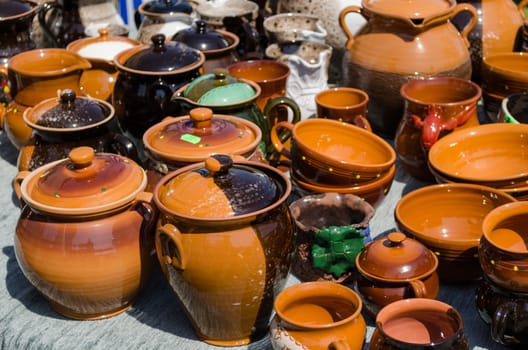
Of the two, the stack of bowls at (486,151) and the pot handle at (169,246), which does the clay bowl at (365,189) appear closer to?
the stack of bowls at (486,151)

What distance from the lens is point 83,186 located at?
212 cm

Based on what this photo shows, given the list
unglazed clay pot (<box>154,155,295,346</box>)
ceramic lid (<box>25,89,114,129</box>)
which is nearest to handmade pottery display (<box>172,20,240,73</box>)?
ceramic lid (<box>25,89,114,129</box>)

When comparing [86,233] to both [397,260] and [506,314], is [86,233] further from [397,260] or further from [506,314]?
[506,314]

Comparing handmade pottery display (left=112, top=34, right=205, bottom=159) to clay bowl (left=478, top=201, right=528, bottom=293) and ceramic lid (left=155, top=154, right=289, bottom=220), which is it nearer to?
ceramic lid (left=155, top=154, right=289, bottom=220)

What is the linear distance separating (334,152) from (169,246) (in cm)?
94

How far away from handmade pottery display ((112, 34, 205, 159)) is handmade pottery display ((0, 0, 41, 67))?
3.23 feet

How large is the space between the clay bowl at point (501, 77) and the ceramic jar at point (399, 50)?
0.10 m

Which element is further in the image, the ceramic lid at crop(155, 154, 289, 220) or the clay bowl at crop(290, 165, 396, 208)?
the clay bowl at crop(290, 165, 396, 208)

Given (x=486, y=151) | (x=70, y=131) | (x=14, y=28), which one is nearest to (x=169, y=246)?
(x=70, y=131)

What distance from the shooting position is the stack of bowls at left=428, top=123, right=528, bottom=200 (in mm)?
2775

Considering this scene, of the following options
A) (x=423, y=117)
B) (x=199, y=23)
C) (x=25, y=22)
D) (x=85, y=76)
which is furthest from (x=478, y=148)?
(x=25, y=22)

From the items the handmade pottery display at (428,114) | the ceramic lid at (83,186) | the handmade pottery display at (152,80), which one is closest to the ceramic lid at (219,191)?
the ceramic lid at (83,186)

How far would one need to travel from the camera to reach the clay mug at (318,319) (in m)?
1.82

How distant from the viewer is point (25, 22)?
3713 millimetres
